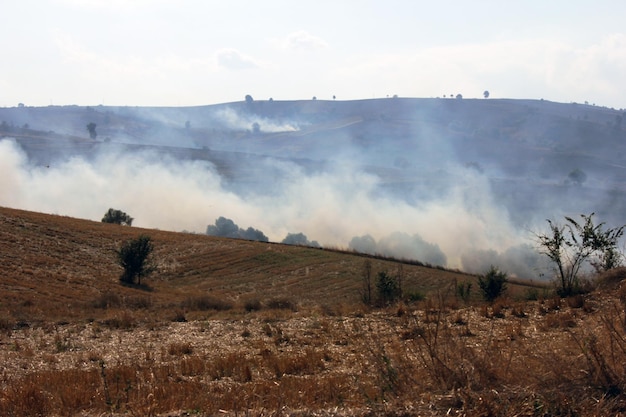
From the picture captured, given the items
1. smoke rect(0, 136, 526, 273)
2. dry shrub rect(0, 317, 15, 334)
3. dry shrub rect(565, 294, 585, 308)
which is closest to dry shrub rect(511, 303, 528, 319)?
dry shrub rect(565, 294, 585, 308)

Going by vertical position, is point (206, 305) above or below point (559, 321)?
below

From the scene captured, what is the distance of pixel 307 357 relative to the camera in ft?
40.0

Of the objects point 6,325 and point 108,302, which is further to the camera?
point 108,302

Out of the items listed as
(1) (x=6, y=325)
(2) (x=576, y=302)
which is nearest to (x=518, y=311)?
(2) (x=576, y=302)

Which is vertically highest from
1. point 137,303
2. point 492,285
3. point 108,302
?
point 492,285

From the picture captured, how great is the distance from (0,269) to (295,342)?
24928 mm

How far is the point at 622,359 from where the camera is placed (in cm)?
797

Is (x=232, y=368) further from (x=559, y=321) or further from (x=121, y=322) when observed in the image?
(x=121, y=322)

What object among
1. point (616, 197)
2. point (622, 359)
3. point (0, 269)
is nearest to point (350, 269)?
point (0, 269)

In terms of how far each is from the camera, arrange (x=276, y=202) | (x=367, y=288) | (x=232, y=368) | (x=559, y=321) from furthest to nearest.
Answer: (x=276, y=202) → (x=367, y=288) → (x=559, y=321) → (x=232, y=368)

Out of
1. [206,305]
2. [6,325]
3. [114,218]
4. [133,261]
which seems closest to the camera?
[6,325]

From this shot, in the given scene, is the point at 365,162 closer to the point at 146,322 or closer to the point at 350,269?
the point at 350,269

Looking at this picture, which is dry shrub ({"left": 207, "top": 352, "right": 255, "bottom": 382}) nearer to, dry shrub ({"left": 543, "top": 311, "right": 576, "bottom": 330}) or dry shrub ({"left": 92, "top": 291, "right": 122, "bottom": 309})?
dry shrub ({"left": 543, "top": 311, "right": 576, "bottom": 330})

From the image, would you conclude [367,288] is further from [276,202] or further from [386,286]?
[276,202]
